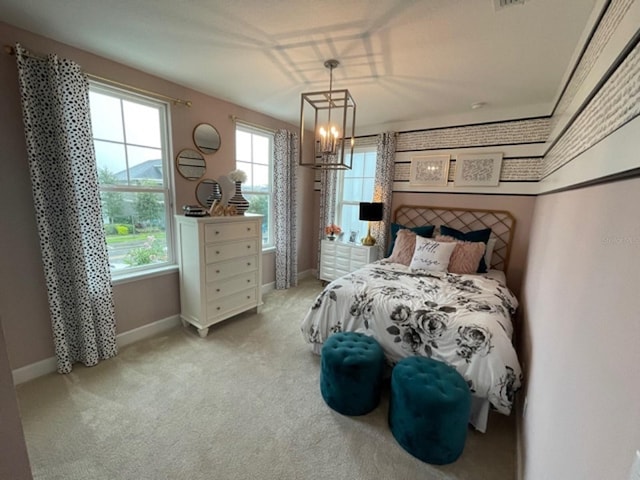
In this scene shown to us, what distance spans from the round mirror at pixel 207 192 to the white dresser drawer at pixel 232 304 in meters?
1.09

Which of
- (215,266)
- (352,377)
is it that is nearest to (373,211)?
(215,266)

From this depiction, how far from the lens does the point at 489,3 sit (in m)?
1.45

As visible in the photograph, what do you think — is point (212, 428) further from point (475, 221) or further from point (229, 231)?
point (475, 221)

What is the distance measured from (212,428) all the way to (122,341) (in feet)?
4.83

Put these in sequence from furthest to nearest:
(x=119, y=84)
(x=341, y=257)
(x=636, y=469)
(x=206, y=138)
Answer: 1. (x=341, y=257)
2. (x=206, y=138)
3. (x=119, y=84)
4. (x=636, y=469)

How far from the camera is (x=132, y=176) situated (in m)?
2.54

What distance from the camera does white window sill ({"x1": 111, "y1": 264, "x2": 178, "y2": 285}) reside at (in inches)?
97.6

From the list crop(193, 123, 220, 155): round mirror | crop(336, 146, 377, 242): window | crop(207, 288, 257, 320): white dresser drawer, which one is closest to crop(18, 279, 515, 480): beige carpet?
crop(207, 288, 257, 320): white dresser drawer

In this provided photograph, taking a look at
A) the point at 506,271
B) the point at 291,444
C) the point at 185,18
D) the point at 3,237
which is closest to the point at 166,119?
the point at 185,18

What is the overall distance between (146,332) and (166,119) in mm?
2186

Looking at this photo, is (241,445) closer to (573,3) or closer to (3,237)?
(3,237)

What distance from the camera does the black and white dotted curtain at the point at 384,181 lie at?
3.83 m

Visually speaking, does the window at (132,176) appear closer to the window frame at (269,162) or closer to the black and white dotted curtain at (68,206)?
the black and white dotted curtain at (68,206)

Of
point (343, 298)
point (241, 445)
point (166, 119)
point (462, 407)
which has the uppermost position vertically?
point (166, 119)
